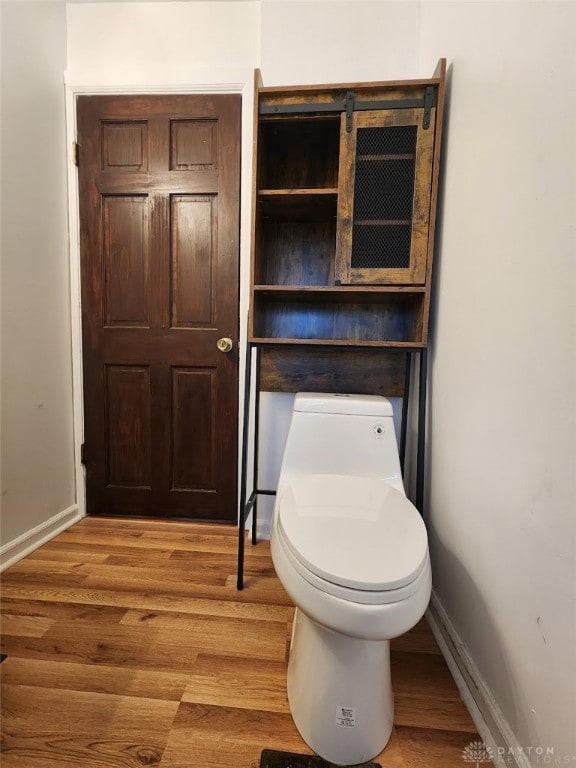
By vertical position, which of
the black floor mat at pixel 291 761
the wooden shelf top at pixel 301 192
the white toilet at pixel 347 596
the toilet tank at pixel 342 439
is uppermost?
the wooden shelf top at pixel 301 192

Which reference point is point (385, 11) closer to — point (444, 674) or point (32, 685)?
point (444, 674)

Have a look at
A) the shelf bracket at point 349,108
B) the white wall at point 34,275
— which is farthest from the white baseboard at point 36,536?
the shelf bracket at point 349,108

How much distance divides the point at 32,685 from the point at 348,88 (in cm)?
205

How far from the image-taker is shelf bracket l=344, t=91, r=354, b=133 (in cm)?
124

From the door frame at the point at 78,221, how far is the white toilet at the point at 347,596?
91 cm

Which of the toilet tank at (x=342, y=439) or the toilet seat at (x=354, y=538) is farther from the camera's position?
the toilet tank at (x=342, y=439)

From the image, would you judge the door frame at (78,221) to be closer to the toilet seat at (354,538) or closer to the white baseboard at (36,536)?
the white baseboard at (36,536)

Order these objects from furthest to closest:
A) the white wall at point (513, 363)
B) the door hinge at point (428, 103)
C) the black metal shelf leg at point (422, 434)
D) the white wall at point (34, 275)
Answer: the white wall at point (34, 275), the black metal shelf leg at point (422, 434), the door hinge at point (428, 103), the white wall at point (513, 363)

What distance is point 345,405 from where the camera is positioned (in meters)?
1.31

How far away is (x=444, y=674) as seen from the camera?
41.2 inches

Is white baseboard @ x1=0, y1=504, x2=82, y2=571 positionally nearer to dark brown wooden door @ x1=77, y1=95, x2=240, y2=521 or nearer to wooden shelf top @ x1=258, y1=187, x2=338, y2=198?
dark brown wooden door @ x1=77, y1=95, x2=240, y2=521

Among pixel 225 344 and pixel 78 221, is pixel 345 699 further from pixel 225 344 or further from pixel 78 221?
pixel 78 221

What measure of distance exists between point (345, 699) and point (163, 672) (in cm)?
53

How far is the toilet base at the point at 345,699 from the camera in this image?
82 centimetres
